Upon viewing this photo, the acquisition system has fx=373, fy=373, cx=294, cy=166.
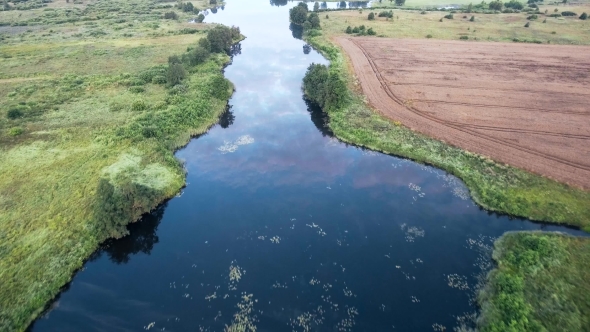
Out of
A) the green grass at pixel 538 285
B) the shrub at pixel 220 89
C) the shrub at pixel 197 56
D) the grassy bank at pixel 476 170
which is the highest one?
the shrub at pixel 197 56

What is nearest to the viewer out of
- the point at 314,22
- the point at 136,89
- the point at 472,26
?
the point at 136,89

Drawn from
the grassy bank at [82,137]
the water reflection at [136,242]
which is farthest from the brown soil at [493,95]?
the water reflection at [136,242]

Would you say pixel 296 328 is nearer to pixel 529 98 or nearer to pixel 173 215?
pixel 173 215

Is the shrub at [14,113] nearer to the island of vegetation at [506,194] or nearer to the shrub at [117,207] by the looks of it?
the shrub at [117,207]

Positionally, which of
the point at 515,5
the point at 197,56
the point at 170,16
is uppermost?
the point at 170,16

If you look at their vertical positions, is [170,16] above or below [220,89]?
above

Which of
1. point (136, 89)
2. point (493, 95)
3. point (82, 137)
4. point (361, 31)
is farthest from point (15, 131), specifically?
point (361, 31)

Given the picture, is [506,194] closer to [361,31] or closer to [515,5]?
[361,31]
